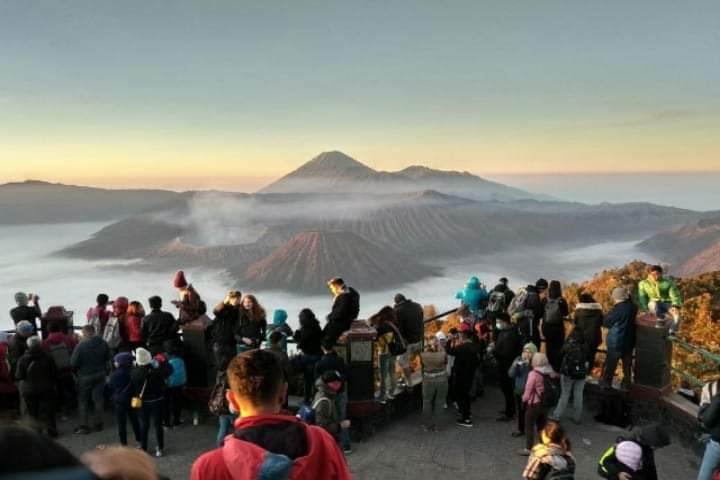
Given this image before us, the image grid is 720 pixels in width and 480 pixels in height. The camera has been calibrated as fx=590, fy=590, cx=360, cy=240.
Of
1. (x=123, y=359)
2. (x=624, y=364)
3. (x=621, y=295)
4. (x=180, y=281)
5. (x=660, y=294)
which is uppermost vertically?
(x=180, y=281)

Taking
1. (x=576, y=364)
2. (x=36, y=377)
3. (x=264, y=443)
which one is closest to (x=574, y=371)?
(x=576, y=364)

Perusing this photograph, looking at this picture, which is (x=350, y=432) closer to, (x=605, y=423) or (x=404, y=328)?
(x=404, y=328)

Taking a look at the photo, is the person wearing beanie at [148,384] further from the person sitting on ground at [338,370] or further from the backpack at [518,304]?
the backpack at [518,304]

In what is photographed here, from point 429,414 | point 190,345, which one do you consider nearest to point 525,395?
point 429,414

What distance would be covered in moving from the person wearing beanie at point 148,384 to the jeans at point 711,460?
18.7ft

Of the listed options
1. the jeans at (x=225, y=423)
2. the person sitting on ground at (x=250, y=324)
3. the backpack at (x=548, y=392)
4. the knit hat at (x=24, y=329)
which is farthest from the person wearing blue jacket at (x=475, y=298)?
the knit hat at (x=24, y=329)

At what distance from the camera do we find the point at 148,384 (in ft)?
22.3

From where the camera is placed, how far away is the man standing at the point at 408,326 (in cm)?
840

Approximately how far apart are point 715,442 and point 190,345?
6293 millimetres

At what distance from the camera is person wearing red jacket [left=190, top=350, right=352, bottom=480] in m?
2.26

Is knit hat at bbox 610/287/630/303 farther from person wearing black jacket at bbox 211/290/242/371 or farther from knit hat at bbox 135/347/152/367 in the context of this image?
knit hat at bbox 135/347/152/367

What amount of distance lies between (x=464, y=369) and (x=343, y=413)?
170 centimetres

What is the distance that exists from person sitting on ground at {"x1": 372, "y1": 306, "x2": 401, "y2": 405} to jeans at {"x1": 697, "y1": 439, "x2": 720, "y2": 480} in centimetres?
380

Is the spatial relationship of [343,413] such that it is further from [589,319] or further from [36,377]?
[36,377]
